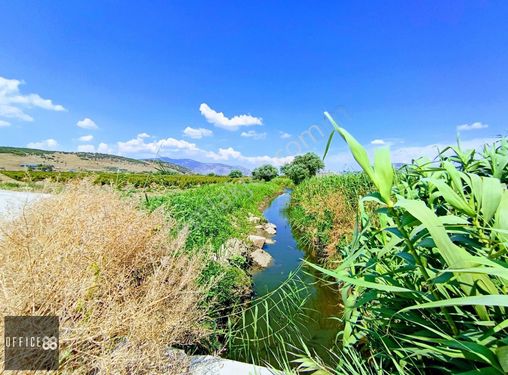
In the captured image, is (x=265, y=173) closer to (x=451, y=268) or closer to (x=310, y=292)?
(x=310, y=292)

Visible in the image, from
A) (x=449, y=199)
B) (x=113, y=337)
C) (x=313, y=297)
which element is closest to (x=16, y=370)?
(x=113, y=337)

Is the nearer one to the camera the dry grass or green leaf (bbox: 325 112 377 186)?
green leaf (bbox: 325 112 377 186)

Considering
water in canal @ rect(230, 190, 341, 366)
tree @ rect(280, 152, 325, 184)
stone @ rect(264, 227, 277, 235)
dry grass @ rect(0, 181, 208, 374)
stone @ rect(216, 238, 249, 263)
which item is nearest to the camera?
dry grass @ rect(0, 181, 208, 374)

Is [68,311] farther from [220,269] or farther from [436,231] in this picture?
[220,269]

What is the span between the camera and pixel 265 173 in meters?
50.4

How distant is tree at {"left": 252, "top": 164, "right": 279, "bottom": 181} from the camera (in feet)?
165

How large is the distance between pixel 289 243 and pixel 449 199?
29.3 ft

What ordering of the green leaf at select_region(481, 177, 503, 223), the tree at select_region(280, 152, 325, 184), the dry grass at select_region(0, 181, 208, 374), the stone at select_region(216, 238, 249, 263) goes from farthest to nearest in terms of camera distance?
the tree at select_region(280, 152, 325, 184)
the stone at select_region(216, 238, 249, 263)
the dry grass at select_region(0, 181, 208, 374)
the green leaf at select_region(481, 177, 503, 223)

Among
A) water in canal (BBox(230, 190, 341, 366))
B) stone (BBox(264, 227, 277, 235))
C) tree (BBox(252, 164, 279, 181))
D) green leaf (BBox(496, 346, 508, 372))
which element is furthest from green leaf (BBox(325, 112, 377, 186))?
tree (BBox(252, 164, 279, 181))

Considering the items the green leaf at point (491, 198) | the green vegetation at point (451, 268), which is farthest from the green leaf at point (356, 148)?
the green leaf at point (491, 198)

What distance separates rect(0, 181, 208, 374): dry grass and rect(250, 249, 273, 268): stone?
385cm

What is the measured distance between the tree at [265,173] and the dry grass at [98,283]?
47.5m

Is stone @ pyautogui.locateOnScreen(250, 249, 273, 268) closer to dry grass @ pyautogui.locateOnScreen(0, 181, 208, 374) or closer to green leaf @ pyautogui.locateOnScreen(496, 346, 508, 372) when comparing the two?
dry grass @ pyautogui.locateOnScreen(0, 181, 208, 374)

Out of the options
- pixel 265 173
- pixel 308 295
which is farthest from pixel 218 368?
pixel 265 173
